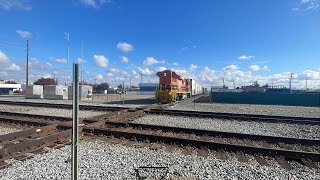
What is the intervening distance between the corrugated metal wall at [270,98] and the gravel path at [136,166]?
1091 inches

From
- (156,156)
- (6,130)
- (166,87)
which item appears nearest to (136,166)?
(156,156)

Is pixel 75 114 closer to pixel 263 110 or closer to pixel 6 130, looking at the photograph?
pixel 6 130

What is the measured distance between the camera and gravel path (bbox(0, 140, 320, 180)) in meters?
4.58

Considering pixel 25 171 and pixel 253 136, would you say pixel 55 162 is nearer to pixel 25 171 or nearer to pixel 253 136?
pixel 25 171

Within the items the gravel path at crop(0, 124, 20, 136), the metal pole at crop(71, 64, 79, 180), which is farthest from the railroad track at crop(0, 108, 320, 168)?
the metal pole at crop(71, 64, 79, 180)

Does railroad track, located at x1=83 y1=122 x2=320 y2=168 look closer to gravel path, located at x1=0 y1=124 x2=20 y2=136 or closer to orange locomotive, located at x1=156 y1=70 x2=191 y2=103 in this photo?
gravel path, located at x1=0 y1=124 x2=20 y2=136

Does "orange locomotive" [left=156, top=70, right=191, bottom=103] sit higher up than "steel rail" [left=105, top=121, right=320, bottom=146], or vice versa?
"orange locomotive" [left=156, top=70, right=191, bottom=103]

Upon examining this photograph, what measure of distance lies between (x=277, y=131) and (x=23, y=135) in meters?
10.8

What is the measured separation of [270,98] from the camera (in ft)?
101

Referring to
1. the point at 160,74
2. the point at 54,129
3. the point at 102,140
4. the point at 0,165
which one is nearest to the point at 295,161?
the point at 102,140

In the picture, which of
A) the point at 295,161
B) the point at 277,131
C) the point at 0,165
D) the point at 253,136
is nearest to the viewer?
the point at 0,165

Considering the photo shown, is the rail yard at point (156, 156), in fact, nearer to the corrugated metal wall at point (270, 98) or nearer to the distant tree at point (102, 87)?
the corrugated metal wall at point (270, 98)

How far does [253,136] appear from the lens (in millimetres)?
8359

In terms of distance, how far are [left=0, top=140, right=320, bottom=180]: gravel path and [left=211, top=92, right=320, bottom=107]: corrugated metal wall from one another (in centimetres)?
2771
